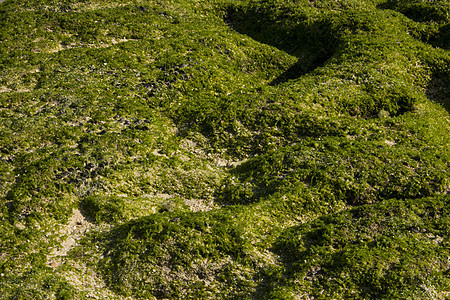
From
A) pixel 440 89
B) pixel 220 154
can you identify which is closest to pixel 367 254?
pixel 220 154

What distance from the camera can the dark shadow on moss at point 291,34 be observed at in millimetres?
34281

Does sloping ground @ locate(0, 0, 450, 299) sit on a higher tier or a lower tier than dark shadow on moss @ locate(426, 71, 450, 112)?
lower

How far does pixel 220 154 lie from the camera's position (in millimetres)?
25375

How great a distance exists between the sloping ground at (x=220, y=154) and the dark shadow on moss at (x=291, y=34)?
0.16 meters


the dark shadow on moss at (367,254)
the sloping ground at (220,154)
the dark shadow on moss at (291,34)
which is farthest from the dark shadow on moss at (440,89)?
the dark shadow on moss at (367,254)

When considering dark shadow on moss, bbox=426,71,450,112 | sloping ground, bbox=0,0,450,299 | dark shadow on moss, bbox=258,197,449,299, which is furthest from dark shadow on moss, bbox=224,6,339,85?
dark shadow on moss, bbox=258,197,449,299

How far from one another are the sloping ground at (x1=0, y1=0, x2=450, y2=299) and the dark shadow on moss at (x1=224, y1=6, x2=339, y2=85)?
16cm

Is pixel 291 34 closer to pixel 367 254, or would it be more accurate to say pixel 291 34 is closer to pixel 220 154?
pixel 220 154

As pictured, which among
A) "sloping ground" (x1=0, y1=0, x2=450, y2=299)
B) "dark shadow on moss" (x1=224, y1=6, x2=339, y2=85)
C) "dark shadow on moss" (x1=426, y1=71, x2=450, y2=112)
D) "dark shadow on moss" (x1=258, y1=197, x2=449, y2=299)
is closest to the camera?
"dark shadow on moss" (x1=258, y1=197, x2=449, y2=299)

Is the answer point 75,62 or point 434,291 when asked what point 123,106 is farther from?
point 434,291

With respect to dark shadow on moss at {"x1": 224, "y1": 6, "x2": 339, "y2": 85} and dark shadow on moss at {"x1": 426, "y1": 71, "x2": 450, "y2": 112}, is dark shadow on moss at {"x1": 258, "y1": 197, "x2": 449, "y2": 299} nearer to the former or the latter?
dark shadow on moss at {"x1": 426, "y1": 71, "x2": 450, "y2": 112}

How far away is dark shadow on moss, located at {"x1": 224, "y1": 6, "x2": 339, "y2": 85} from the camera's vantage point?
34.3 meters

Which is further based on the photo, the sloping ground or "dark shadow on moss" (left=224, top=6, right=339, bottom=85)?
"dark shadow on moss" (left=224, top=6, right=339, bottom=85)

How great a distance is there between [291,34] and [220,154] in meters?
15.9
